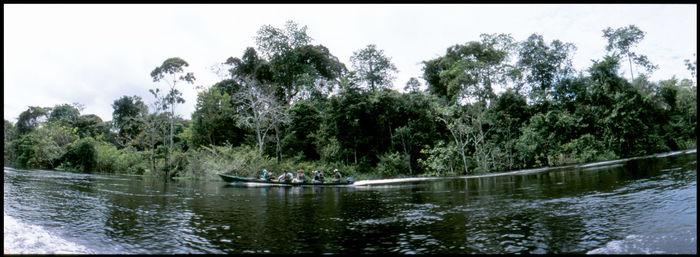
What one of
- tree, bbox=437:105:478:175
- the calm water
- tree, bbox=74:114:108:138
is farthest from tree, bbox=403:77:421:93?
tree, bbox=74:114:108:138

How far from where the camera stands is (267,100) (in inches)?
1009

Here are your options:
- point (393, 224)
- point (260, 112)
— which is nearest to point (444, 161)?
point (260, 112)

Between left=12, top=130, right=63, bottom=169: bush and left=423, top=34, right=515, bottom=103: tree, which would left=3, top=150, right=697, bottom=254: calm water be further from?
left=12, top=130, right=63, bottom=169: bush

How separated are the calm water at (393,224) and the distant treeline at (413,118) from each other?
11950mm

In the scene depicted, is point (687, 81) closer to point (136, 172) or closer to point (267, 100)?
point (267, 100)

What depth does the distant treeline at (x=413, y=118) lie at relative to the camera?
834 inches

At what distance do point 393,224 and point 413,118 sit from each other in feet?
60.5

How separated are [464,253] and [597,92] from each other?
76.4ft

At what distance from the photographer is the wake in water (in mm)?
5039

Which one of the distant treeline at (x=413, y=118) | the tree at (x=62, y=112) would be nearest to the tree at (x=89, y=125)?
the tree at (x=62, y=112)

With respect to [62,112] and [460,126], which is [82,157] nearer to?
[62,112]

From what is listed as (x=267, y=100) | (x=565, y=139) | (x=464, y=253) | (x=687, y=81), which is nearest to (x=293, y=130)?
(x=267, y=100)

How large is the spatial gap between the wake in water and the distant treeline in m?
15.5

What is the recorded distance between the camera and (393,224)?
269 inches
